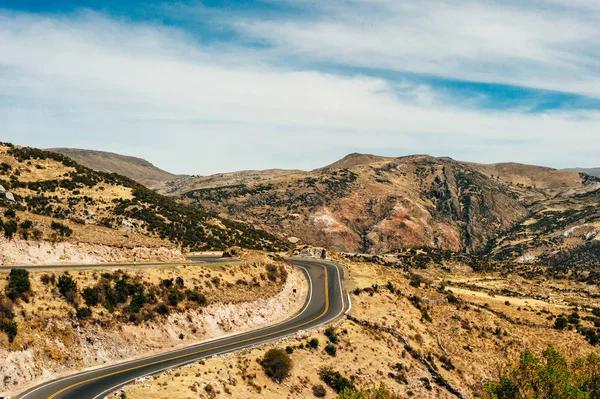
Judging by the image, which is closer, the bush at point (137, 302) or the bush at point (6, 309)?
the bush at point (6, 309)

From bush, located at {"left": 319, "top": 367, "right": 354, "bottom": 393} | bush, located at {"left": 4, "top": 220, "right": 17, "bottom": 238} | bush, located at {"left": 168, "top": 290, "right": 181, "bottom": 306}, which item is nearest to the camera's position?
bush, located at {"left": 319, "top": 367, "right": 354, "bottom": 393}

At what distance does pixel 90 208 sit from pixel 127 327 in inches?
1677

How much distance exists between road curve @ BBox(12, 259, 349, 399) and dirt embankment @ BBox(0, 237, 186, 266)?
19.4 meters

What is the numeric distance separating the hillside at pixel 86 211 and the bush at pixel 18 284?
13.3 meters

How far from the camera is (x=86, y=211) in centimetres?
7188

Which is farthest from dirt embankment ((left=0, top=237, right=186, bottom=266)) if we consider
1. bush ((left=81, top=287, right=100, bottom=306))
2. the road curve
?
the road curve

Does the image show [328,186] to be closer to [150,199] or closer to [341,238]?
[341,238]

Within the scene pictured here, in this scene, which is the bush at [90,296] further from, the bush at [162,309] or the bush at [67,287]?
the bush at [162,309]

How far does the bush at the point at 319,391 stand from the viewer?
37375 millimetres

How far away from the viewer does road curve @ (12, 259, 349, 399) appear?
28297mm

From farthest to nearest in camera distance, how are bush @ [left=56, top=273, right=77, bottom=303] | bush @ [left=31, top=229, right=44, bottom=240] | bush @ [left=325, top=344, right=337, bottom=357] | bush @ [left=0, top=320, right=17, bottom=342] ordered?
bush @ [left=31, top=229, right=44, bottom=240] → bush @ [left=325, top=344, right=337, bottom=357] → bush @ [left=56, top=273, right=77, bottom=303] → bush @ [left=0, top=320, right=17, bottom=342]

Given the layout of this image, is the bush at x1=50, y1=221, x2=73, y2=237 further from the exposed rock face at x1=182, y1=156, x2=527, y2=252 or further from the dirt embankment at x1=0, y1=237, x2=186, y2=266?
the exposed rock face at x1=182, y1=156, x2=527, y2=252

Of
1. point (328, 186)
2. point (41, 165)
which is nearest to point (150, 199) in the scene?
point (41, 165)

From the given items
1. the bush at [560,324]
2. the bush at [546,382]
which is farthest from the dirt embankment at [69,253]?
the bush at [560,324]
